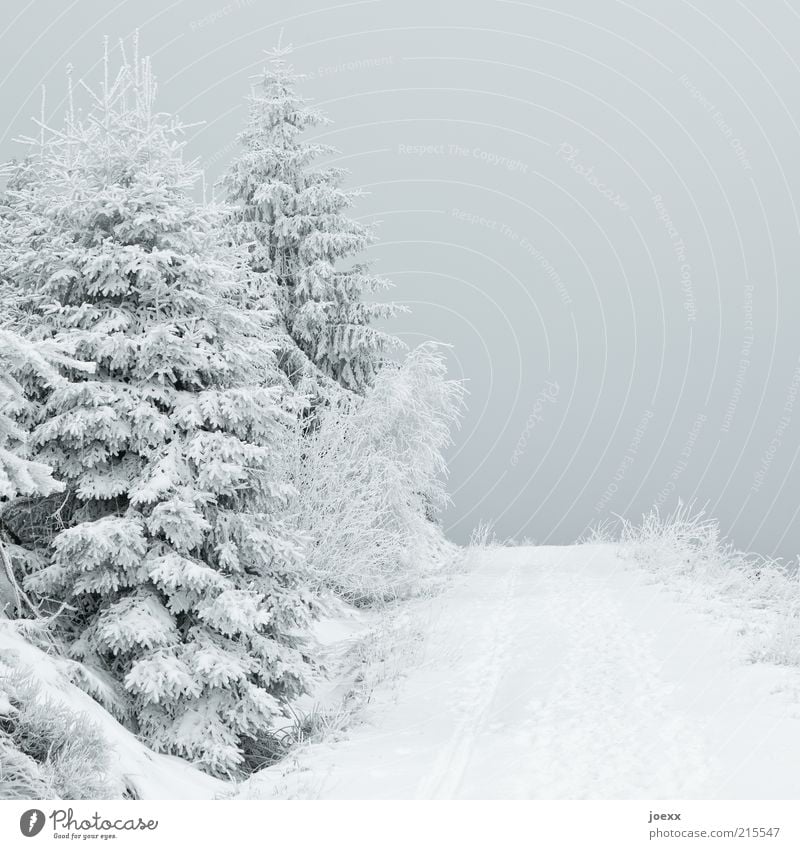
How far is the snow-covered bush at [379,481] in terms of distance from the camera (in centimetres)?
1612

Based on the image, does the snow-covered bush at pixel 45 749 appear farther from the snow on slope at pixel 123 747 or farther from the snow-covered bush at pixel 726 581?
the snow-covered bush at pixel 726 581

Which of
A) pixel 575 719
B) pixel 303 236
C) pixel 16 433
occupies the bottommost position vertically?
pixel 575 719

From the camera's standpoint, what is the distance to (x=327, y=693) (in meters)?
12.0

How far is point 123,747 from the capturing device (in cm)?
702

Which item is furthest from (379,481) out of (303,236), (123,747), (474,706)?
(123,747)

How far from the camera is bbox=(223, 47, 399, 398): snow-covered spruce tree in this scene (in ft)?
66.2

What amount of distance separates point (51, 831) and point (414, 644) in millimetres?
8826

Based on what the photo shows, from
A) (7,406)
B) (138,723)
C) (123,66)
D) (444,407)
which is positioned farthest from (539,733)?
(444,407)

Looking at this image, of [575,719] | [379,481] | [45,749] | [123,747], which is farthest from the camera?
[379,481]

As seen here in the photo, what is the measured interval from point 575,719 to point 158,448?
5.48 meters

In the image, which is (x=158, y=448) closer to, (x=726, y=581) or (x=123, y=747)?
(x=123, y=747)

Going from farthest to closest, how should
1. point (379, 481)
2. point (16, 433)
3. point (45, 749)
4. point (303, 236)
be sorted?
point (303, 236) < point (379, 481) < point (16, 433) < point (45, 749)

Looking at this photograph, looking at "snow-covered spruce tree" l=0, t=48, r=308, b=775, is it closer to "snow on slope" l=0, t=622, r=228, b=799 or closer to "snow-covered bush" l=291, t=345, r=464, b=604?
"snow on slope" l=0, t=622, r=228, b=799

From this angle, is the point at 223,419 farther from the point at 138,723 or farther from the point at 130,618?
the point at 138,723
